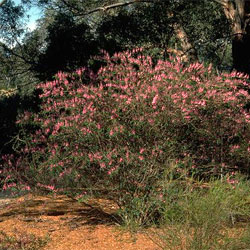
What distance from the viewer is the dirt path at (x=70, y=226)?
6387mm

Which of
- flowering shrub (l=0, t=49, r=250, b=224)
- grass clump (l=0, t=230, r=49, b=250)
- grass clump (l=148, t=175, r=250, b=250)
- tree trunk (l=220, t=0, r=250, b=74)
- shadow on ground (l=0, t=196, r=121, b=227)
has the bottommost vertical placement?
shadow on ground (l=0, t=196, r=121, b=227)

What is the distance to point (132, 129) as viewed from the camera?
679 cm

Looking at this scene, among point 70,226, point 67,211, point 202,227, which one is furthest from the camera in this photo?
point 67,211

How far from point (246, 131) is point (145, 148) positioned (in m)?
2.41

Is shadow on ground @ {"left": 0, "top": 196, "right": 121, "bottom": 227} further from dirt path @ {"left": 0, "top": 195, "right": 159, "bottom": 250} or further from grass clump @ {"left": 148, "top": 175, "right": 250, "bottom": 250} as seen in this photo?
grass clump @ {"left": 148, "top": 175, "right": 250, "bottom": 250}

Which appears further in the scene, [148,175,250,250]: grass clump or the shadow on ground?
the shadow on ground

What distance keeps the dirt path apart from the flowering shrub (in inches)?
23.4

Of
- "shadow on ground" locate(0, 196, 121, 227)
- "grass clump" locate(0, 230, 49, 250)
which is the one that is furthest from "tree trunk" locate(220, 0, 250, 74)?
"grass clump" locate(0, 230, 49, 250)

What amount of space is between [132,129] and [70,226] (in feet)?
5.86

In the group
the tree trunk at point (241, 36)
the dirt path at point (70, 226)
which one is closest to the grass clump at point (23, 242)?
the dirt path at point (70, 226)

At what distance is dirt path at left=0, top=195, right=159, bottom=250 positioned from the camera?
639cm

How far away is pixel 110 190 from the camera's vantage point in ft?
23.0

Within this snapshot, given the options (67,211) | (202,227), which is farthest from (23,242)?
(202,227)

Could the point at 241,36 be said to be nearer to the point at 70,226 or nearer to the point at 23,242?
the point at 70,226
